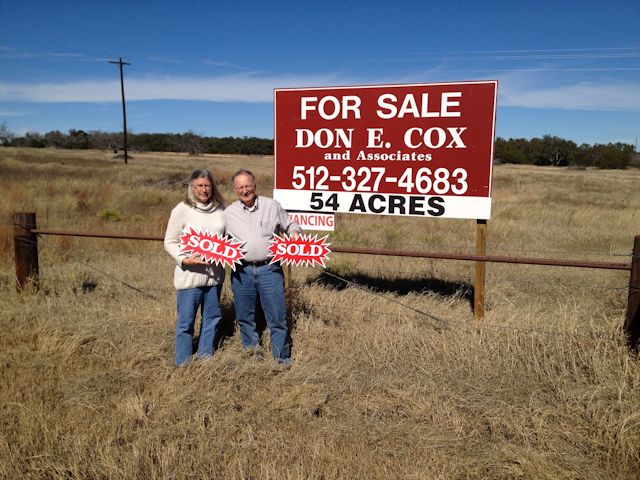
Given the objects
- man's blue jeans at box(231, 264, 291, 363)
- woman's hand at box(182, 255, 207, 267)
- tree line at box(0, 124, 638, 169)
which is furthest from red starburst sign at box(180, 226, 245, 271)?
tree line at box(0, 124, 638, 169)

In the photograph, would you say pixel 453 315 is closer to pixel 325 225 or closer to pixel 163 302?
pixel 325 225

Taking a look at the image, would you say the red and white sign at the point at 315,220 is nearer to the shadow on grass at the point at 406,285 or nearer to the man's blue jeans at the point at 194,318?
the shadow on grass at the point at 406,285

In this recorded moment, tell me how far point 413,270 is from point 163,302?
3.65 metres

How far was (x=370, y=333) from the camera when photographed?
15.5 ft

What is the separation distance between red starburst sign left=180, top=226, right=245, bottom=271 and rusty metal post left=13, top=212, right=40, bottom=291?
9.32ft

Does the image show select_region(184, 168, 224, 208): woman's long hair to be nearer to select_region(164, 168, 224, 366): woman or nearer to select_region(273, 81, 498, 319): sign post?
select_region(164, 168, 224, 366): woman

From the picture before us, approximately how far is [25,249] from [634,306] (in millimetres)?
6068

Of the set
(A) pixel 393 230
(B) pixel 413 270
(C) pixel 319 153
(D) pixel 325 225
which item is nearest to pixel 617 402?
(D) pixel 325 225

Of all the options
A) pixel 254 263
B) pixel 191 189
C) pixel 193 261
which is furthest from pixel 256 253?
pixel 191 189

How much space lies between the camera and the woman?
3840 millimetres

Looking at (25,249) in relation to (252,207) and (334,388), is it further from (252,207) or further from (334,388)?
(334,388)

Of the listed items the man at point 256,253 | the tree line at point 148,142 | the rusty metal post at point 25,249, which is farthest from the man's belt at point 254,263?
the tree line at point 148,142

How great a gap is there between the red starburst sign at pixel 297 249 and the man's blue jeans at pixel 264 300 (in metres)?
0.14

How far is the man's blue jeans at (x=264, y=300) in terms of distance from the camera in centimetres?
395
